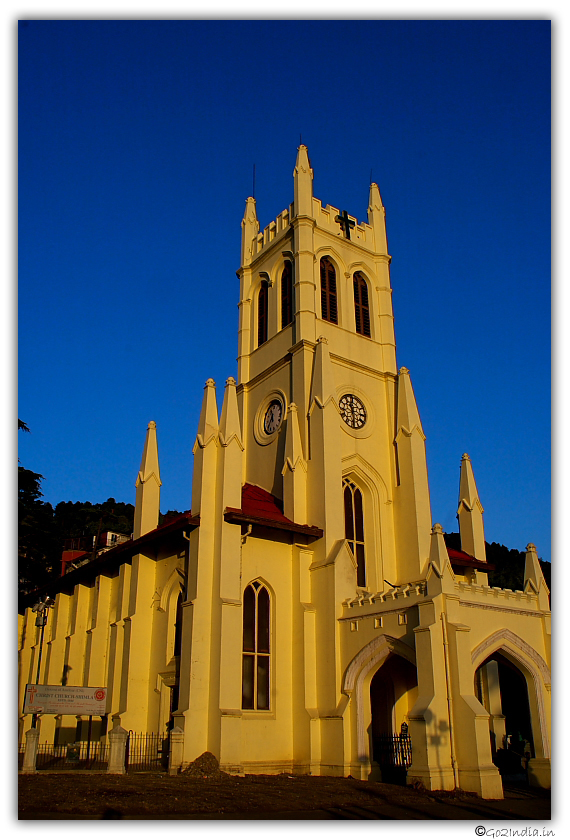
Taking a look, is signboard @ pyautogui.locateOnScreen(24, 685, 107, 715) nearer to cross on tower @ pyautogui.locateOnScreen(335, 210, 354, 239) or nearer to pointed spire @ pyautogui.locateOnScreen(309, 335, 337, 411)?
pointed spire @ pyautogui.locateOnScreen(309, 335, 337, 411)

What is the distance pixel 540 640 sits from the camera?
2147 centimetres

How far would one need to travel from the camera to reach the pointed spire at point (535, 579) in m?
22.0

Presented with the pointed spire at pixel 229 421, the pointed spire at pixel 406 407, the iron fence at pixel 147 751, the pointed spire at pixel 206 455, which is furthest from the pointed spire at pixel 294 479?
the iron fence at pixel 147 751

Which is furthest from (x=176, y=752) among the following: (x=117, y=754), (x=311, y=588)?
(x=311, y=588)

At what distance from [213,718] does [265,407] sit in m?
15.1

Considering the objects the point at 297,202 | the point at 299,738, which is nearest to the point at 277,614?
the point at 299,738

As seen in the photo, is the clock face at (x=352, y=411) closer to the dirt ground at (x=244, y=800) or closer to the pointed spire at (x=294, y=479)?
the pointed spire at (x=294, y=479)

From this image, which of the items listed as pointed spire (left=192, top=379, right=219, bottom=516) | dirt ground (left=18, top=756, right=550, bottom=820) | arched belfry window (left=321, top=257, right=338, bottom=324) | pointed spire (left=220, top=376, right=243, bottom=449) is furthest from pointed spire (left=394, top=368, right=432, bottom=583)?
dirt ground (left=18, top=756, right=550, bottom=820)

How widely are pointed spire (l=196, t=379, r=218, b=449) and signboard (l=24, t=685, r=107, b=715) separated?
8.63 meters

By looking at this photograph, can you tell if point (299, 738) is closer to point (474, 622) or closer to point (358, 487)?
point (474, 622)

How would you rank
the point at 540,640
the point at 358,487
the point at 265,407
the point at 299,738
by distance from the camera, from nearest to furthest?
1. the point at 540,640
2. the point at 299,738
3. the point at 358,487
4. the point at 265,407

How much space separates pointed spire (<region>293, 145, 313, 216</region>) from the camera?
34594 millimetres

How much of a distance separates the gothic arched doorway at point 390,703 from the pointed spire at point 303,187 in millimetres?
21137

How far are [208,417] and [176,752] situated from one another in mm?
10809
